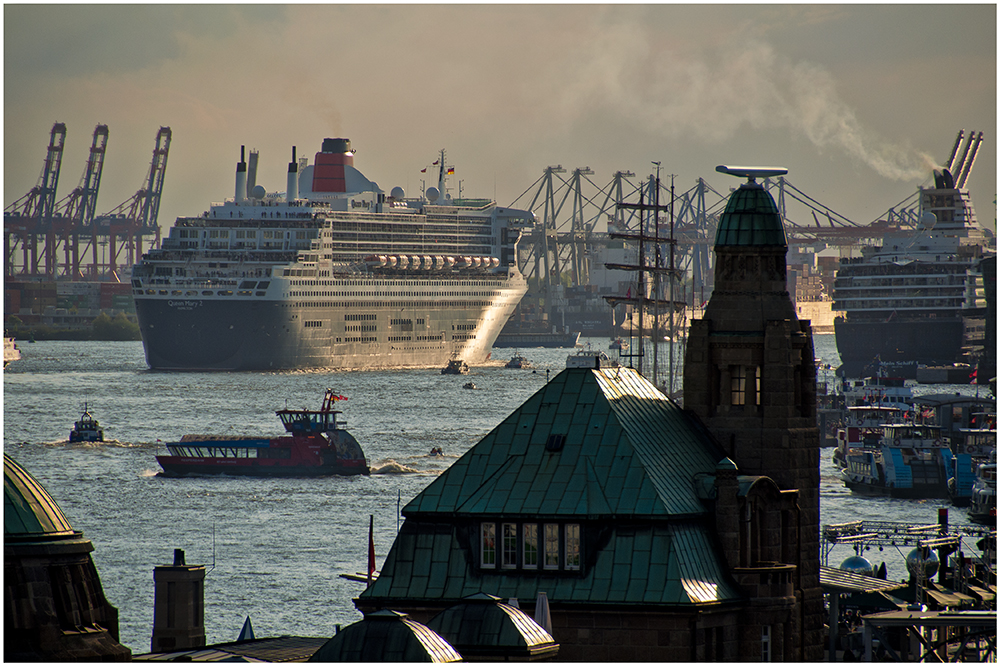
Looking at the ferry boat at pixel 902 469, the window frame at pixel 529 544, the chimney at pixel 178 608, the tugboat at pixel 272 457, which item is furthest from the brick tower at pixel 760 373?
the tugboat at pixel 272 457

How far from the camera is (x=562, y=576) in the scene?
2647cm

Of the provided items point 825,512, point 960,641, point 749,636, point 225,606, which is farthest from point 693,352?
point 825,512

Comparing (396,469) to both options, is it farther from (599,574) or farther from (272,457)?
(599,574)

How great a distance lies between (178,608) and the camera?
2920 centimetres

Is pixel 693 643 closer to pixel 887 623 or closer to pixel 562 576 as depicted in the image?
pixel 562 576

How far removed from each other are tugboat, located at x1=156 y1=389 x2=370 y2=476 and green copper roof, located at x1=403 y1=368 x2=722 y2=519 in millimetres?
72826

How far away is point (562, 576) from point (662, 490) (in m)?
1.82

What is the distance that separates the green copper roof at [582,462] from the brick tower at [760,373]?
0.95 m

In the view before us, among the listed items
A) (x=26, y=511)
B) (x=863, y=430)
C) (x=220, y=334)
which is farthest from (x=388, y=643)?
(x=220, y=334)

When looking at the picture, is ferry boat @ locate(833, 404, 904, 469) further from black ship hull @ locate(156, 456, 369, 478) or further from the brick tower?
the brick tower

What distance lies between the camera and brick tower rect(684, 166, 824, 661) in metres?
30.1

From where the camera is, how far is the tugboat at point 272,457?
101938 millimetres

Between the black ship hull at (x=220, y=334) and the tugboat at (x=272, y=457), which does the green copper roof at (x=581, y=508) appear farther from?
the black ship hull at (x=220, y=334)

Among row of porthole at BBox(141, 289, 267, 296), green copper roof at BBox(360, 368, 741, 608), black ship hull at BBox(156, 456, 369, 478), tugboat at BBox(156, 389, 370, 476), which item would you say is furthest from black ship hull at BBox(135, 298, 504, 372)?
green copper roof at BBox(360, 368, 741, 608)
